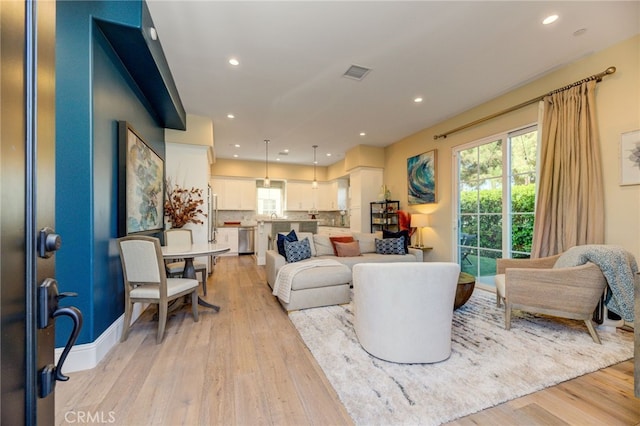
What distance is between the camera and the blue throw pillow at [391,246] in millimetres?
4527

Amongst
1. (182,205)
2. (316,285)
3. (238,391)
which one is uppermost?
(182,205)

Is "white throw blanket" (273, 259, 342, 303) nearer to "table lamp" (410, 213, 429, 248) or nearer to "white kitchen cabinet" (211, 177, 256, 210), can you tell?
"table lamp" (410, 213, 429, 248)

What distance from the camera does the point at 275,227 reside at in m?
5.66

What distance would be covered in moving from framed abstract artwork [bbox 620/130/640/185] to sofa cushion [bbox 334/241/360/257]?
3.15m

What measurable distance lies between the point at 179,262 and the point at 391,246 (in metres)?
3.39

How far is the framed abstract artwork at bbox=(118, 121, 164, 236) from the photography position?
96.2 inches

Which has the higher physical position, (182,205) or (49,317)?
(182,205)

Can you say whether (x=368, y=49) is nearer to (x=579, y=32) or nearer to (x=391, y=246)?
(x=579, y=32)

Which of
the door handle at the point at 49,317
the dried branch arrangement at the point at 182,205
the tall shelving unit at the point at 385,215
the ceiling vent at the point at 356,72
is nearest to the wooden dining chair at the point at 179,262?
the dried branch arrangement at the point at 182,205

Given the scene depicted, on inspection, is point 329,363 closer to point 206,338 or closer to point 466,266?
point 206,338

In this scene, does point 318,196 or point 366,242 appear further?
point 318,196

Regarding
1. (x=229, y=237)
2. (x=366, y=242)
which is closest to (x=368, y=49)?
(x=366, y=242)

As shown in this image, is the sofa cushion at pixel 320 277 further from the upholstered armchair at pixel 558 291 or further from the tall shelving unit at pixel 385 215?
the tall shelving unit at pixel 385 215

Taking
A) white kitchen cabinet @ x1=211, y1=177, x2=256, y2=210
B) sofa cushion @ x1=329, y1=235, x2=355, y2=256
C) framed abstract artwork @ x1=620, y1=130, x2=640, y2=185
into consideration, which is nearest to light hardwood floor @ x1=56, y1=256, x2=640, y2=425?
framed abstract artwork @ x1=620, y1=130, x2=640, y2=185
